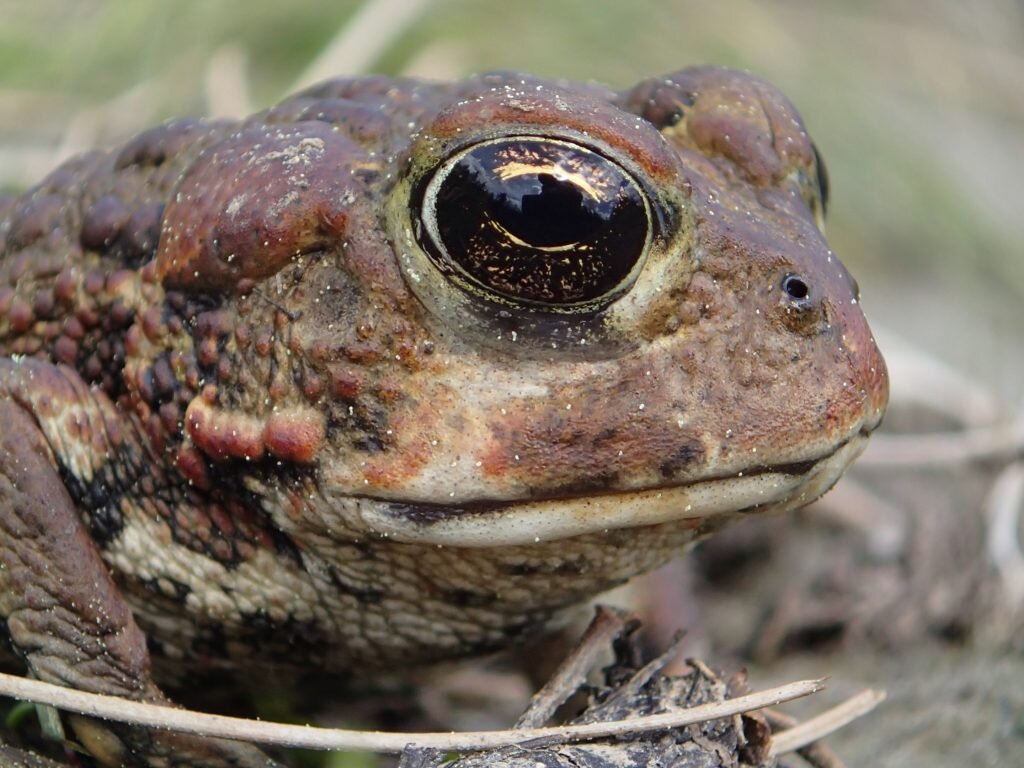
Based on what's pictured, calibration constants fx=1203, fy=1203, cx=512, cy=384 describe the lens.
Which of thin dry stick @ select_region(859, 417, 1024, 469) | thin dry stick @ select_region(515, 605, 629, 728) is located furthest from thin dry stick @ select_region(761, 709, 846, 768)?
thin dry stick @ select_region(859, 417, 1024, 469)

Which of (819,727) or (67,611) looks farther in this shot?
(819,727)

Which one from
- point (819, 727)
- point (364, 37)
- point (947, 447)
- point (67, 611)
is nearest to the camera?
point (67, 611)

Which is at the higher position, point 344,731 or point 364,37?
point 364,37

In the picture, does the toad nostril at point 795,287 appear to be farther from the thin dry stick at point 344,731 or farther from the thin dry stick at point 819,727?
the thin dry stick at point 819,727

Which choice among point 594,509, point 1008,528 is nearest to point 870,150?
point 1008,528

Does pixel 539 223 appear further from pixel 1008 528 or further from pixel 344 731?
pixel 1008 528

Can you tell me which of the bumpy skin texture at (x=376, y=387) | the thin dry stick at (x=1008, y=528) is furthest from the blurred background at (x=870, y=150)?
the bumpy skin texture at (x=376, y=387)

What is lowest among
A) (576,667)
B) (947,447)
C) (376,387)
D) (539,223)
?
(947,447)

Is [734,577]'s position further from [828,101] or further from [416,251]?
[828,101]

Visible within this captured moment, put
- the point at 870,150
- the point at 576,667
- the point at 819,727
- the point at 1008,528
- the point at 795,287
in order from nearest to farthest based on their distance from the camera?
the point at 795,287 → the point at 576,667 → the point at 819,727 → the point at 1008,528 → the point at 870,150
